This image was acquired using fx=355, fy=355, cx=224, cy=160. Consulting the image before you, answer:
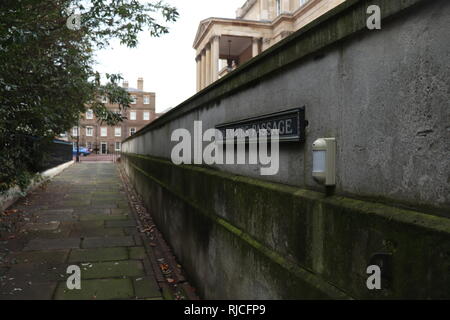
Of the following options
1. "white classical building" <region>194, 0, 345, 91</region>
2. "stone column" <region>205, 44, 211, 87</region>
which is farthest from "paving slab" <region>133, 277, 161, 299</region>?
"stone column" <region>205, 44, 211, 87</region>

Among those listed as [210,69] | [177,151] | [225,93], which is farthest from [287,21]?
[225,93]

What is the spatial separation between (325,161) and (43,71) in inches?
233

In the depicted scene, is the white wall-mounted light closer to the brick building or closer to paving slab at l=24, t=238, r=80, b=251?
paving slab at l=24, t=238, r=80, b=251

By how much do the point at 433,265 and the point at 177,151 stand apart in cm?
510

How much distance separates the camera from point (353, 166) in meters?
1.84

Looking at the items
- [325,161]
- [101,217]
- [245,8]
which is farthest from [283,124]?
[245,8]

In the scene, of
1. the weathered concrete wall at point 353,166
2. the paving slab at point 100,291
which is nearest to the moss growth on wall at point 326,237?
the weathered concrete wall at point 353,166

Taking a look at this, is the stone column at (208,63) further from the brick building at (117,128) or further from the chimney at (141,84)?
the chimney at (141,84)

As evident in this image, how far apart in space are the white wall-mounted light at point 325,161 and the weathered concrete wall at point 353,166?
0.12ft

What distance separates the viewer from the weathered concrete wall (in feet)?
4.52

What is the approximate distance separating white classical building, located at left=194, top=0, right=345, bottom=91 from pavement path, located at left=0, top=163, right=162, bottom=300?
1910 centimetres

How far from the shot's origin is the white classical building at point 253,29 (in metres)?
24.5

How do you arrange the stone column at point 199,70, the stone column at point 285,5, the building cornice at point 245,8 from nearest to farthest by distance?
the stone column at point 285,5
the stone column at point 199,70
the building cornice at point 245,8

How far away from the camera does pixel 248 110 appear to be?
318 cm
